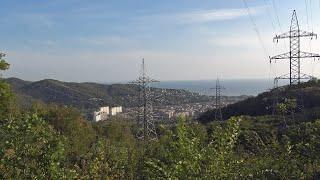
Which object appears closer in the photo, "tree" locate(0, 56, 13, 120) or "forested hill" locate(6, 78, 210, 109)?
"tree" locate(0, 56, 13, 120)

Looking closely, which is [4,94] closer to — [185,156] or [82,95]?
[185,156]

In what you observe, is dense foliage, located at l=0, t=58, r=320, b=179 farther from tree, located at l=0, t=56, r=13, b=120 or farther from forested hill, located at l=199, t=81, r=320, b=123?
forested hill, located at l=199, t=81, r=320, b=123

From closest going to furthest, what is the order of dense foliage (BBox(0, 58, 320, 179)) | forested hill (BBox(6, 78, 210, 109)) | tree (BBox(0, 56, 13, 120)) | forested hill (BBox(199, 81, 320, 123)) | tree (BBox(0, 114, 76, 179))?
dense foliage (BBox(0, 58, 320, 179)) < tree (BBox(0, 114, 76, 179)) < tree (BBox(0, 56, 13, 120)) < forested hill (BBox(199, 81, 320, 123)) < forested hill (BBox(6, 78, 210, 109))

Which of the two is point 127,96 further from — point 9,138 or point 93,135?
point 9,138

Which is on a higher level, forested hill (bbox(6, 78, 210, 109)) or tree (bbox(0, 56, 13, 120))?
tree (bbox(0, 56, 13, 120))

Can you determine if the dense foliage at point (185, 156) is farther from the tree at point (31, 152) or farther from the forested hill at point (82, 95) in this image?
A: the forested hill at point (82, 95)

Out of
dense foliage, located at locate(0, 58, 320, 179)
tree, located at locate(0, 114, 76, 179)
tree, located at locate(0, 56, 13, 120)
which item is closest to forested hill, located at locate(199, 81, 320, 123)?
tree, located at locate(0, 56, 13, 120)

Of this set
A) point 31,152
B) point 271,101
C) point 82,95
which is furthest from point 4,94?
point 82,95

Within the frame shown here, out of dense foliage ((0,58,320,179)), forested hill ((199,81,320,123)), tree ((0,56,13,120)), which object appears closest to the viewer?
dense foliage ((0,58,320,179))
